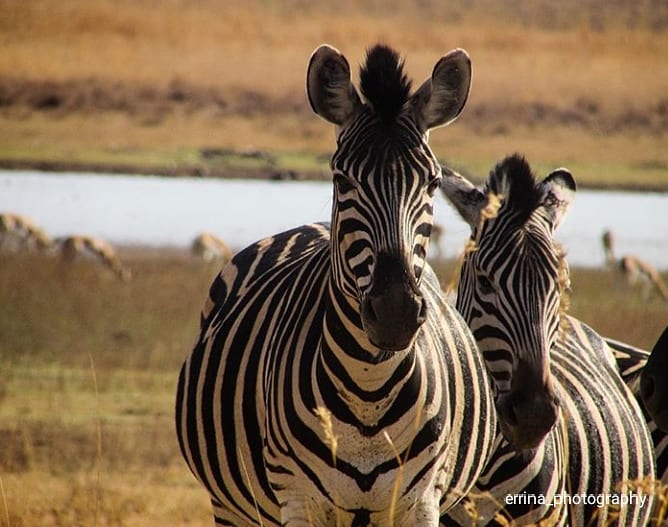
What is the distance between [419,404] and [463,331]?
0.62 m

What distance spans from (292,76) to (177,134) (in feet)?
15.8

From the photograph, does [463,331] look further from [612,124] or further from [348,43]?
[348,43]

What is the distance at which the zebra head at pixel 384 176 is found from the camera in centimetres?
338

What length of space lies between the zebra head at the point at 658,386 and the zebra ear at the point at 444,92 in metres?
1.14

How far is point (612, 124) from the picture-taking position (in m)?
32.0

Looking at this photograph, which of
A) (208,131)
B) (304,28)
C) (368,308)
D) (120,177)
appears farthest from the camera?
(304,28)

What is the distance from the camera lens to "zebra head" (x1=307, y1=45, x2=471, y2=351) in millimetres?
3379

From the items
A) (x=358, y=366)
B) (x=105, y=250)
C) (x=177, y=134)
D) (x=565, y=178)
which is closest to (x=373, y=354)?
(x=358, y=366)

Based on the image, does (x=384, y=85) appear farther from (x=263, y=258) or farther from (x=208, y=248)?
(x=208, y=248)

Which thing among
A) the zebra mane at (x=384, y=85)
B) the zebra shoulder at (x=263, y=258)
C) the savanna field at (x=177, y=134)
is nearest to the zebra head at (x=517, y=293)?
the zebra mane at (x=384, y=85)

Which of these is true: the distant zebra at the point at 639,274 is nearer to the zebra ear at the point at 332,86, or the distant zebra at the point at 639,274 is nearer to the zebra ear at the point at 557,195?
the zebra ear at the point at 557,195

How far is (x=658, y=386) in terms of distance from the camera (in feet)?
14.2

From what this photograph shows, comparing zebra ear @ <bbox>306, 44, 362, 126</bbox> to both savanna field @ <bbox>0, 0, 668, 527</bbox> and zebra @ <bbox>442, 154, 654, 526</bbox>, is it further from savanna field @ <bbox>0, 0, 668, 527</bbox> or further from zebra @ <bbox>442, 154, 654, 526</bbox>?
savanna field @ <bbox>0, 0, 668, 527</bbox>

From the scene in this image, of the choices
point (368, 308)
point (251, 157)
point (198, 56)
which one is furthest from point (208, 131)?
Result: point (368, 308)
